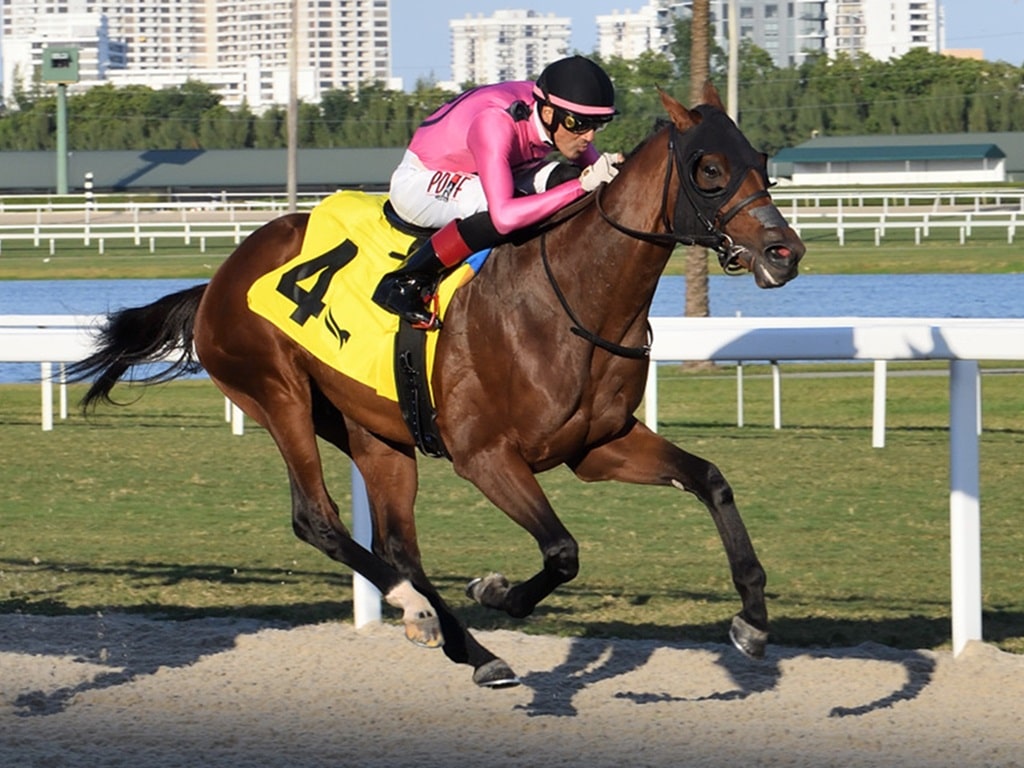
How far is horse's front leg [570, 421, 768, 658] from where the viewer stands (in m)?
4.35

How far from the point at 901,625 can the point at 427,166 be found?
90.0 inches

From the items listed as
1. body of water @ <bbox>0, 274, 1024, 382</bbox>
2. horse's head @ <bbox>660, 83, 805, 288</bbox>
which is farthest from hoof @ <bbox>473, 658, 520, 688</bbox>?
body of water @ <bbox>0, 274, 1024, 382</bbox>

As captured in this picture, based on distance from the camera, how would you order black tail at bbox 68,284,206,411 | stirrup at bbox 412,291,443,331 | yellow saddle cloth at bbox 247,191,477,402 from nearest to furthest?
stirrup at bbox 412,291,443,331 < yellow saddle cloth at bbox 247,191,477,402 < black tail at bbox 68,284,206,411

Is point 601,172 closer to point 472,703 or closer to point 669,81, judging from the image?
point 472,703

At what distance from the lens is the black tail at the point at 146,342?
5.91 metres

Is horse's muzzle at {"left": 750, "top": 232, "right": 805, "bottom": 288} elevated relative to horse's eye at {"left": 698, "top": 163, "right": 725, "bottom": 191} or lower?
lower

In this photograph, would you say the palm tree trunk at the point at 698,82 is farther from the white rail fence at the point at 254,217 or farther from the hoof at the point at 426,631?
the white rail fence at the point at 254,217

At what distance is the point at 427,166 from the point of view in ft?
16.4

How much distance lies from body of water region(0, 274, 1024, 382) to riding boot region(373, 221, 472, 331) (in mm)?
14425

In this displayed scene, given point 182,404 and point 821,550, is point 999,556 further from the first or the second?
point 182,404

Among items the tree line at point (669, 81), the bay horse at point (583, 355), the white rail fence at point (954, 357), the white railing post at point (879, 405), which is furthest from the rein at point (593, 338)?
the tree line at point (669, 81)

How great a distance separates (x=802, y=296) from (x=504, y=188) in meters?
19.3

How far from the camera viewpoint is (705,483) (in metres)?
4.45

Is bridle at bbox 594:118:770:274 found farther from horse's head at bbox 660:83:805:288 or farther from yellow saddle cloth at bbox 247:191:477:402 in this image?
yellow saddle cloth at bbox 247:191:477:402
